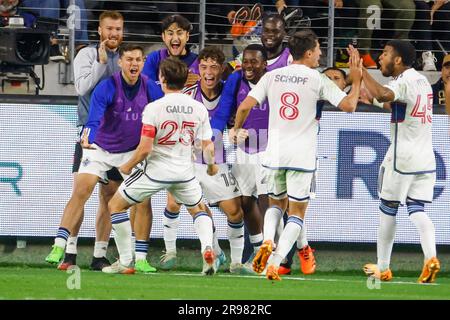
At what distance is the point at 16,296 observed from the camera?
11.1 meters

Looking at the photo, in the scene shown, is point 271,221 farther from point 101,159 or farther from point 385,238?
point 101,159

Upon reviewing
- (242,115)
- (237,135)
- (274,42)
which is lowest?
(237,135)

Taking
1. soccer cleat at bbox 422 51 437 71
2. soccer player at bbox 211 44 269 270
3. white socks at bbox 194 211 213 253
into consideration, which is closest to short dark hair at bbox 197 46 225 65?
soccer player at bbox 211 44 269 270

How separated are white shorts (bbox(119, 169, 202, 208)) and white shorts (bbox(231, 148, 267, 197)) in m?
1.57

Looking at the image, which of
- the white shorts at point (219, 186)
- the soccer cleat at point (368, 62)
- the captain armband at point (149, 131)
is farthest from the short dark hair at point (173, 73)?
the soccer cleat at point (368, 62)

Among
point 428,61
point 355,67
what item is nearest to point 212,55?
point 355,67

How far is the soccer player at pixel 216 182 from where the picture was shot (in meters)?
15.3

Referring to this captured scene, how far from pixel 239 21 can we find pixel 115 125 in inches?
146

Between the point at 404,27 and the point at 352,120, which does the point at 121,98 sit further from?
the point at 404,27

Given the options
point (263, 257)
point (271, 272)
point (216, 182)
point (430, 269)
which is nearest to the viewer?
point (263, 257)

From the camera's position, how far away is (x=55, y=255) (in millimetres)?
14508

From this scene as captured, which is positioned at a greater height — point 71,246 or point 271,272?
point 271,272

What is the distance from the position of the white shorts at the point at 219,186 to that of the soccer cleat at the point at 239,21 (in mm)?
3025

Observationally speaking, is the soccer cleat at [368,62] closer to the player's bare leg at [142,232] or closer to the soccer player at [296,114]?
the player's bare leg at [142,232]
